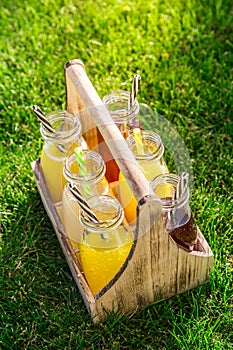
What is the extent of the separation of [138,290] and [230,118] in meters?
0.80

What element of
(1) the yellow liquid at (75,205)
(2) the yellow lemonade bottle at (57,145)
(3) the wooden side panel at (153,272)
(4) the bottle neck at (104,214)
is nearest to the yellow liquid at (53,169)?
(2) the yellow lemonade bottle at (57,145)

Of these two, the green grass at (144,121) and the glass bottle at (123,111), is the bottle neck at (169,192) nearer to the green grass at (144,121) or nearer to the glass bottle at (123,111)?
the glass bottle at (123,111)

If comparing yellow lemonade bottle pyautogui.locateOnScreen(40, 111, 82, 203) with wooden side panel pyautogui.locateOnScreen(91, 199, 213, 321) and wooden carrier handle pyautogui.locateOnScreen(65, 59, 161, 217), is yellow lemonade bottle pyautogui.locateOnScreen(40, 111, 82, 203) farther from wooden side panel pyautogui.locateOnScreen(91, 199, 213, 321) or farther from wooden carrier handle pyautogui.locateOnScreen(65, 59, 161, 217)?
wooden side panel pyautogui.locateOnScreen(91, 199, 213, 321)

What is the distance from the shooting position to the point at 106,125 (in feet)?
4.86

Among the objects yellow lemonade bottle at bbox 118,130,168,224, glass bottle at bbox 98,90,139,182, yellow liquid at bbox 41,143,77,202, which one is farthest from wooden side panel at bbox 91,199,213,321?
yellow liquid at bbox 41,143,77,202

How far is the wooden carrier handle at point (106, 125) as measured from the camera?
1327mm

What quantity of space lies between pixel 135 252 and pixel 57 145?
15.0 inches

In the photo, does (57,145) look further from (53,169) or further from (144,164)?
(144,164)

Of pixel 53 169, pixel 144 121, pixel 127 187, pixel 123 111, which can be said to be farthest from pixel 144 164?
pixel 144 121

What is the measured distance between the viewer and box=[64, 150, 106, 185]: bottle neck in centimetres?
149

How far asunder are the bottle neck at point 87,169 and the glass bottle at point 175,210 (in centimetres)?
13

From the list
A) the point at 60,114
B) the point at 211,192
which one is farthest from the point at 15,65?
the point at 211,192

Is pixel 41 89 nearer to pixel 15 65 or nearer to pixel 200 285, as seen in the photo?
pixel 15 65

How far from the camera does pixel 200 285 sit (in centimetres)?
165
